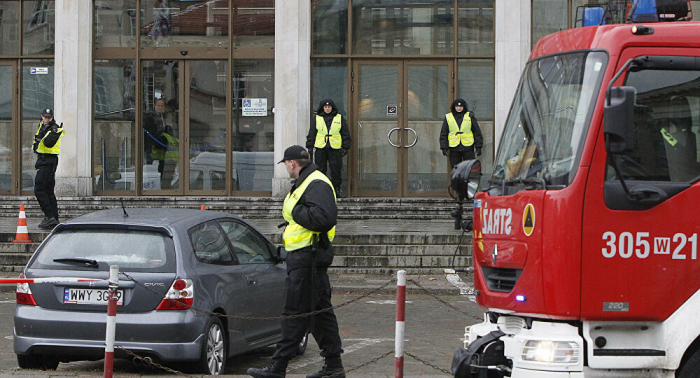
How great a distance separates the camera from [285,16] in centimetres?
2134

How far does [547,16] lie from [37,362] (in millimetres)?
15315

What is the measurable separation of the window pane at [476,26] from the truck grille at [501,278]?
15.0 m

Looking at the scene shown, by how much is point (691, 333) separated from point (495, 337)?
1231 mm

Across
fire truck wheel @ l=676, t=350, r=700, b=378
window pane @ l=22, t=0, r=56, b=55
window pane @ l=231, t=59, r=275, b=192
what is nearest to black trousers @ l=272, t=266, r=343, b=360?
fire truck wheel @ l=676, t=350, r=700, b=378

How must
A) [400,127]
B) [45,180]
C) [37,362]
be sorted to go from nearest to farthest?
[37,362] < [45,180] < [400,127]

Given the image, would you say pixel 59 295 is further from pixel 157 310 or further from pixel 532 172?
pixel 532 172

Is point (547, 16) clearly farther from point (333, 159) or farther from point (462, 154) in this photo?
point (333, 159)

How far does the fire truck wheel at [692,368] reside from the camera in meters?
6.31

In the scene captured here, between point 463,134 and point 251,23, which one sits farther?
point 251,23

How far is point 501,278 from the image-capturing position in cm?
680

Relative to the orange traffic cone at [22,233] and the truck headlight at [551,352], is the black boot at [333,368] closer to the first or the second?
the truck headlight at [551,352]

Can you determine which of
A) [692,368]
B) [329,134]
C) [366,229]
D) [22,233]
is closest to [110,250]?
[692,368]

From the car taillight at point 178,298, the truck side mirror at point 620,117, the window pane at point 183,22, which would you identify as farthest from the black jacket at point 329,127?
the truck side mirror at point 620,117

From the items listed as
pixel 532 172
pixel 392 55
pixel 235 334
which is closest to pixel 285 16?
pixel 392 55
